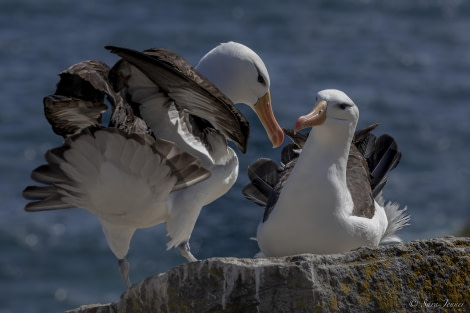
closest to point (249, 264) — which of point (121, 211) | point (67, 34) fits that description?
point (121, 211)

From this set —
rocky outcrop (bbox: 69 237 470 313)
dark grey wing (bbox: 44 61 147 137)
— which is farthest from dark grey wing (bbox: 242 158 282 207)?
rocky outcrop (bbox: 69 237 470 313)

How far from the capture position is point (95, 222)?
47.1 ft

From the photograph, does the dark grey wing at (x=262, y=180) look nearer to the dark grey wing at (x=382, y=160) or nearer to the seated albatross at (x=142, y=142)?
the dark grey wing at (x=382, y=160)

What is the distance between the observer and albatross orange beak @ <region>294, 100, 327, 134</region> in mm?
6178

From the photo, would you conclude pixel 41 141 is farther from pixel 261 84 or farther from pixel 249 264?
pixel 249 264

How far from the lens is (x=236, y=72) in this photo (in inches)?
261

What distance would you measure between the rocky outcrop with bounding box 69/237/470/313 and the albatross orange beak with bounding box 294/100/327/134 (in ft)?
4.42

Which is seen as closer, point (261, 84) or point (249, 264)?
point (249, 264)

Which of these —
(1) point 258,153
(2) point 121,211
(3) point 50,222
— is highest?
(2) point 121,211

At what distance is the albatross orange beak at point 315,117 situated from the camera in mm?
6178

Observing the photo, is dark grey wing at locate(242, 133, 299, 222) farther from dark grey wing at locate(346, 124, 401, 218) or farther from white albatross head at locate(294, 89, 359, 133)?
white albatross head at locate(294, 89, 359, 133)

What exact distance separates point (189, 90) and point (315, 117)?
1.11 meters

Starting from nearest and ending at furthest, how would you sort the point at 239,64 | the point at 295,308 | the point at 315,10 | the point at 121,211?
the point at 295,308 → the point at 121,211 → the point at 239,64 → the point at 315,10

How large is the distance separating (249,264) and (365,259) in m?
0.59
